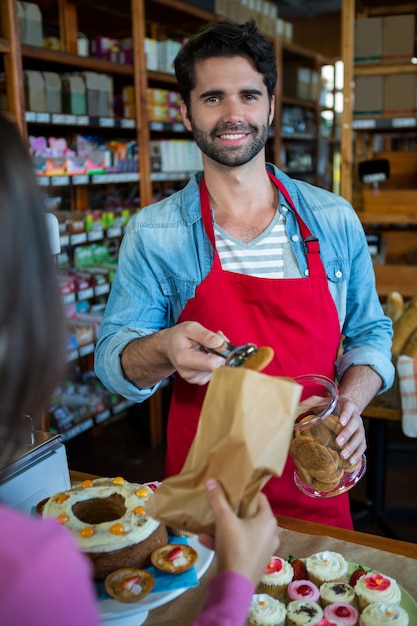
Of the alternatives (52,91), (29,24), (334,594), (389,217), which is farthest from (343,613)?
(29,24)

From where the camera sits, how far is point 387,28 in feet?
12.5

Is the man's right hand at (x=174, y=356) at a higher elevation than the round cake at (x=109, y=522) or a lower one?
higher

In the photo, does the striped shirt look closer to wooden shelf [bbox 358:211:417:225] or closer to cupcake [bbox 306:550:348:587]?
cupcake [bbox 306:550:348:587]

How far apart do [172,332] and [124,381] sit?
13.4 inches

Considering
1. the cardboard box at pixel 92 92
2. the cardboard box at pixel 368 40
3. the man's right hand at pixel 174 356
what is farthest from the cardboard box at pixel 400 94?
the man's right hand at pixel 174 356

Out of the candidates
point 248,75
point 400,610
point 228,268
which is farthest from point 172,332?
point 248,75

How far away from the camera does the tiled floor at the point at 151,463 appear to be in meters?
3.04

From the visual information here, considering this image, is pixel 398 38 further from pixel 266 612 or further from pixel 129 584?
pixel 129 584

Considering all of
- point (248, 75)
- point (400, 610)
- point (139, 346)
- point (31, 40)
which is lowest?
point (400, 610)

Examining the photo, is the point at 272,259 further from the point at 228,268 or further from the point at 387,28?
the point at 387,28

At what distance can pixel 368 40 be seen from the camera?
3824mm

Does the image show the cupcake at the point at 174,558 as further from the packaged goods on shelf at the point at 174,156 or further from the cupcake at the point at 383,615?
the packaged goods on shelf at the point at 174,156

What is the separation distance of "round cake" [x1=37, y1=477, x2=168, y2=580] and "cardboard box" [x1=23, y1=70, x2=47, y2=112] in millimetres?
2623

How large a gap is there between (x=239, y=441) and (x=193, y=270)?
0.91m
